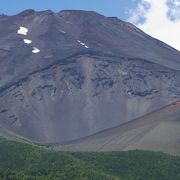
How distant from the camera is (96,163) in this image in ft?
485

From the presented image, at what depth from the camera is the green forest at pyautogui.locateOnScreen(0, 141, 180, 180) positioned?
137 meters

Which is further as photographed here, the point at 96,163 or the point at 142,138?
the point at 142,138

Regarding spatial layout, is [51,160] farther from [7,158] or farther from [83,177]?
[83,177]

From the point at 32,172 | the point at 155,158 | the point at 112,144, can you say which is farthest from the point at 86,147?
the point at 32,172

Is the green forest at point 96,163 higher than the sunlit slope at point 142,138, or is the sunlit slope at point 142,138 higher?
the sunlit slope at point 142,138

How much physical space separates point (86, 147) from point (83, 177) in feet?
191

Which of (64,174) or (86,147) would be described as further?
(86,147)

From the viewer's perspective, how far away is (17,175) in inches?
4663

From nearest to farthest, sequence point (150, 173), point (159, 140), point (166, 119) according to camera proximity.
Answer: point (150, 173)
point (159, 140)
point (166, 119)

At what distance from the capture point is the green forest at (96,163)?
136750 mm

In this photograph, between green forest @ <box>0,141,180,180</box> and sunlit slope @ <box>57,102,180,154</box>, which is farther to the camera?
sunlit slope @ <box>57,102,180,154</box>

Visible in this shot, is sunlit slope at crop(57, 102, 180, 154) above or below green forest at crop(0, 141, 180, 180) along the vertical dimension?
above

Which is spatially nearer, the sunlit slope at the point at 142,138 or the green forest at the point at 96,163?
the green forest at the point at 96,163

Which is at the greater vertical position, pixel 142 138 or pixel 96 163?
pixel 142 138
